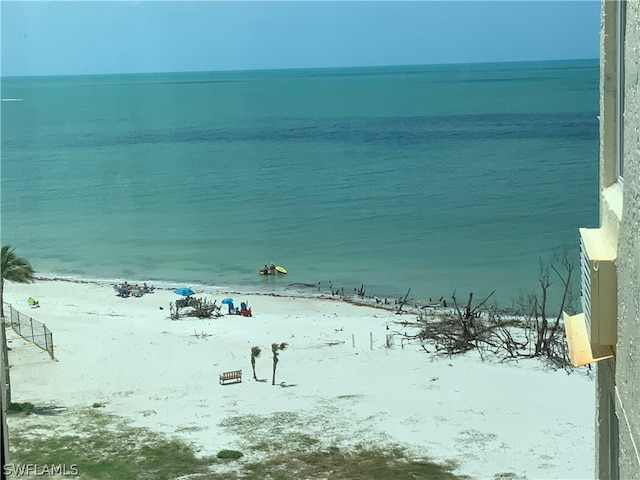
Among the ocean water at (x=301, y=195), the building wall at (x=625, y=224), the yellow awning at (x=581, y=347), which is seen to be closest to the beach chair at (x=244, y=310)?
the ocean water at (x=301, y=195)

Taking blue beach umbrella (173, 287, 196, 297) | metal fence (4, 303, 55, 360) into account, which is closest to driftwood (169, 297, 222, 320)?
blue beach umbrella (173, 287, 196, 297)

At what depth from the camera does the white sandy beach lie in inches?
273

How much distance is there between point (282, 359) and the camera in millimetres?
10078

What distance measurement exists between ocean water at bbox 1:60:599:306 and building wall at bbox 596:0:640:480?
250 centimetres

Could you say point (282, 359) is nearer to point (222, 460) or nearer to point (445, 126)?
point (222, 460)

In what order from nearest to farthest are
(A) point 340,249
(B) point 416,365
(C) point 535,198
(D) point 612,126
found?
1. (D) point 612,126
2. (B) point 416,365
3. (A) point 340,249
4. (C) point 535,198

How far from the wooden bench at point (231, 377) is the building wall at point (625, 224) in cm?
663

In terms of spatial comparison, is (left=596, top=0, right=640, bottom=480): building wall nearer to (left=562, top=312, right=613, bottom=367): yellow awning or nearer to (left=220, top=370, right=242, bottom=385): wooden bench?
(left=562, top=312, right=613, bottom=367): yellow awning

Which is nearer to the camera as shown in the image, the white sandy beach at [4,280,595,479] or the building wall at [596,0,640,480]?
the building wall at [596,0,640,480]

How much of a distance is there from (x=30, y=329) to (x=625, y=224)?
6.91 m

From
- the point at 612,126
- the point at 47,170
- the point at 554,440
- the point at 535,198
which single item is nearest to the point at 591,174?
the point at 535,198

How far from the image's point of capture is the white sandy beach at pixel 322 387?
6.95 metres

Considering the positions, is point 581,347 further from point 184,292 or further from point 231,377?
point 184,292

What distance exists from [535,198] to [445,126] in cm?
2247
